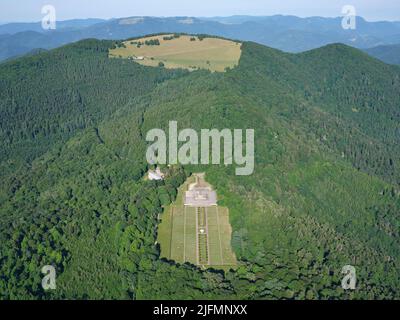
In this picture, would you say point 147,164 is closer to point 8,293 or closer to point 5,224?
point 5,224

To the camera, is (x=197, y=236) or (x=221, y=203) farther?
(x=221, y=203)

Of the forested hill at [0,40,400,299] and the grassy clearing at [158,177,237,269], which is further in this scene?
the grassy clearing at [158,177,237,269]

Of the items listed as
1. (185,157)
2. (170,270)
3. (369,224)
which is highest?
(185,157)

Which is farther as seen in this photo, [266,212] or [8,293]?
[266,212]

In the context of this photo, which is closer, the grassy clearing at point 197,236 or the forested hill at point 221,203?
the forested hill at point 221,203

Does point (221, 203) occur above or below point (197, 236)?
above

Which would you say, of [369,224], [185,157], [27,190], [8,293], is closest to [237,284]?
[8,293]

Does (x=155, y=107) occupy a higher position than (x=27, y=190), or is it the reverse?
(x=155, y=107)
